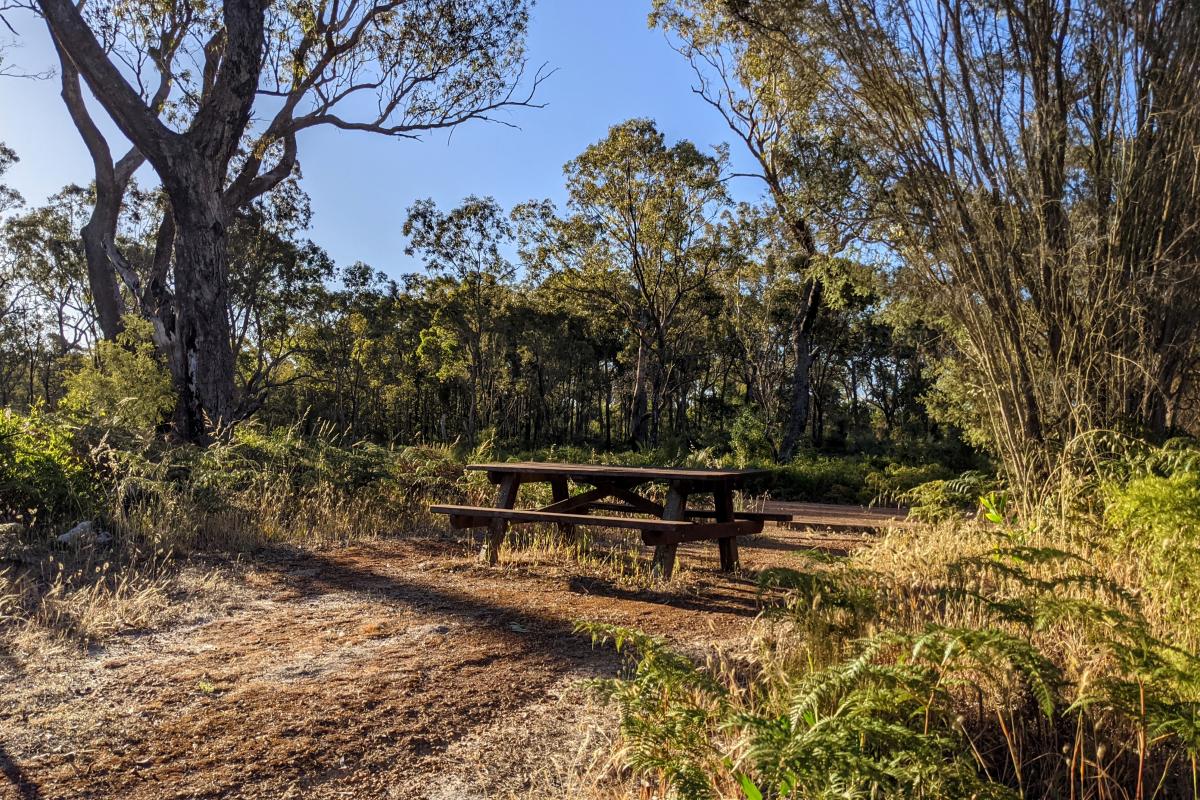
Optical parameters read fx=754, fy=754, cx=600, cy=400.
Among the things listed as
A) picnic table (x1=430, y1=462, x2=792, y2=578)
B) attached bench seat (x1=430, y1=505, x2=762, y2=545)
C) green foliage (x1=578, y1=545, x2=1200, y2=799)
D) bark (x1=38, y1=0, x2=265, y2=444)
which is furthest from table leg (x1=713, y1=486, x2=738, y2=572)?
bark (x1=38, y1=0, x2=265, y2=444)

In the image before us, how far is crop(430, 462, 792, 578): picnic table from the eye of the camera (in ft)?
16.0

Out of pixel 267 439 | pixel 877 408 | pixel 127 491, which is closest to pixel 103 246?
pixel 267 439

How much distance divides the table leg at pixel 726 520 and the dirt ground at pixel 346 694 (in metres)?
0.54

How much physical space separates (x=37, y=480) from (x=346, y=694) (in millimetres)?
4630

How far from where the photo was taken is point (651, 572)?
201 inches

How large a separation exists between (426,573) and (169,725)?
8.90 feet

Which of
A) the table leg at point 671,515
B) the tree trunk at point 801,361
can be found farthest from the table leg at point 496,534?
the tree trunk at point 801,361

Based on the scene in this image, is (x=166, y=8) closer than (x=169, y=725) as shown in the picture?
No

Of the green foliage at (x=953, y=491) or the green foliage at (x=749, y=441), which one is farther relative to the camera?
the green foliage at (x=749, y=441)

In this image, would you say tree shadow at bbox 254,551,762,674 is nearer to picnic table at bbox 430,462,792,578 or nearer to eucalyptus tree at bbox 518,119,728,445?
picnic table at bbox 430,462,792,578

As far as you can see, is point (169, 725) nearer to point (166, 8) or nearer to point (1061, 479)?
point (1061, 479)

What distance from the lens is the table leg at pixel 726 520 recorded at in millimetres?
5405

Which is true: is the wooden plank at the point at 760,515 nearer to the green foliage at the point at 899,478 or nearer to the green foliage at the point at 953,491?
the green foliage at the point at 953,491

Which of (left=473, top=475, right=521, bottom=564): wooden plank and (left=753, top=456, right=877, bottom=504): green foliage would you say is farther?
(left=753, top=456, right=877, bottom=504): green foliage
